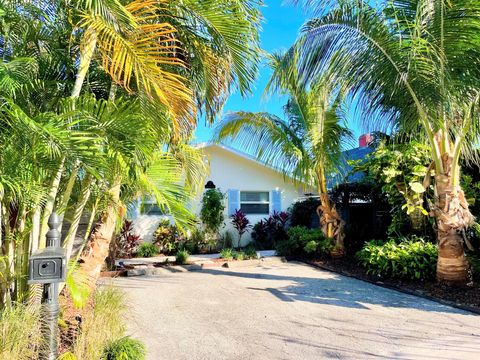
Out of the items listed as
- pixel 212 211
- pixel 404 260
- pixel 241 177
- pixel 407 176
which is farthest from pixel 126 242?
pixel 407 176

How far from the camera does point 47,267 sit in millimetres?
3084

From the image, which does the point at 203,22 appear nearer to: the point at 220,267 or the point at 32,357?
the point at 32,357

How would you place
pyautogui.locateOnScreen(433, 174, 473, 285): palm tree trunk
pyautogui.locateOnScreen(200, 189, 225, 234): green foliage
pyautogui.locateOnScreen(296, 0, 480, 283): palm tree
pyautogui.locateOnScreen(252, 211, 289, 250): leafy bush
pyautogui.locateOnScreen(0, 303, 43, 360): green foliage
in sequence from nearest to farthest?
pyautogui.locateOnScreen(0, 303, 43, 360): green foliage, pyautogui.locateOnScreen(296, 0, 480, 283): palm tree, pyautogui.locateOnScreen(433, 174, 473, 285): palm tree trunk, pyautogui.locateOnScreen(200, 189, 225, 234): green foliage, pyautogui.locateOnScreen(252, 211, 289, 250): leafy bush

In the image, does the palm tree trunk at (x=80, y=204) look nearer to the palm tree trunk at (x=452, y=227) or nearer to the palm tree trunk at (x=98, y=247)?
the palm tree trunk at (x=98, y=247)

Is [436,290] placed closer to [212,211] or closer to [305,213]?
[305,213]

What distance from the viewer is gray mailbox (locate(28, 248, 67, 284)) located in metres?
3.05

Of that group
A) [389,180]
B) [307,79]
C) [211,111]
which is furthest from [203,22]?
[389,180]

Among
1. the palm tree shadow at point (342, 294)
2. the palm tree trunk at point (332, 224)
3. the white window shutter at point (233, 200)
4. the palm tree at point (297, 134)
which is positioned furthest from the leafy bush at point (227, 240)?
the palm tree shadow at point (342, 294)

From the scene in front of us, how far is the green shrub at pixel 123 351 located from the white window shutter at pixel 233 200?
1107 centimetres

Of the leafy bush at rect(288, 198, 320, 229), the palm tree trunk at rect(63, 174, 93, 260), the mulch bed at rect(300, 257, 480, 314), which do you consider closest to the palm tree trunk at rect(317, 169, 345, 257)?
the mulch bed at rect(300, 257, 480, 314)

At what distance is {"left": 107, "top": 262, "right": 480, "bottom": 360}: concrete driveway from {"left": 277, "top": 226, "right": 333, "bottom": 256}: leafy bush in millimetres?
2547

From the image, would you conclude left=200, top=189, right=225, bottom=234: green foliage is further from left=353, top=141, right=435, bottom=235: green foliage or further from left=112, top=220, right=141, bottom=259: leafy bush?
left=353, top=141, right=435, bottom=235: green foliage

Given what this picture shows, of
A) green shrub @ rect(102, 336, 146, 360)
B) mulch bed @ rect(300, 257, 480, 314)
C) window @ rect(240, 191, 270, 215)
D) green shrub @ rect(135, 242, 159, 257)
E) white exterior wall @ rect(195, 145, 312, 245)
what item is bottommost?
mulch bed @ rect(300, 257, 480, 314)

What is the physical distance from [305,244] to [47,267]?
938cm
